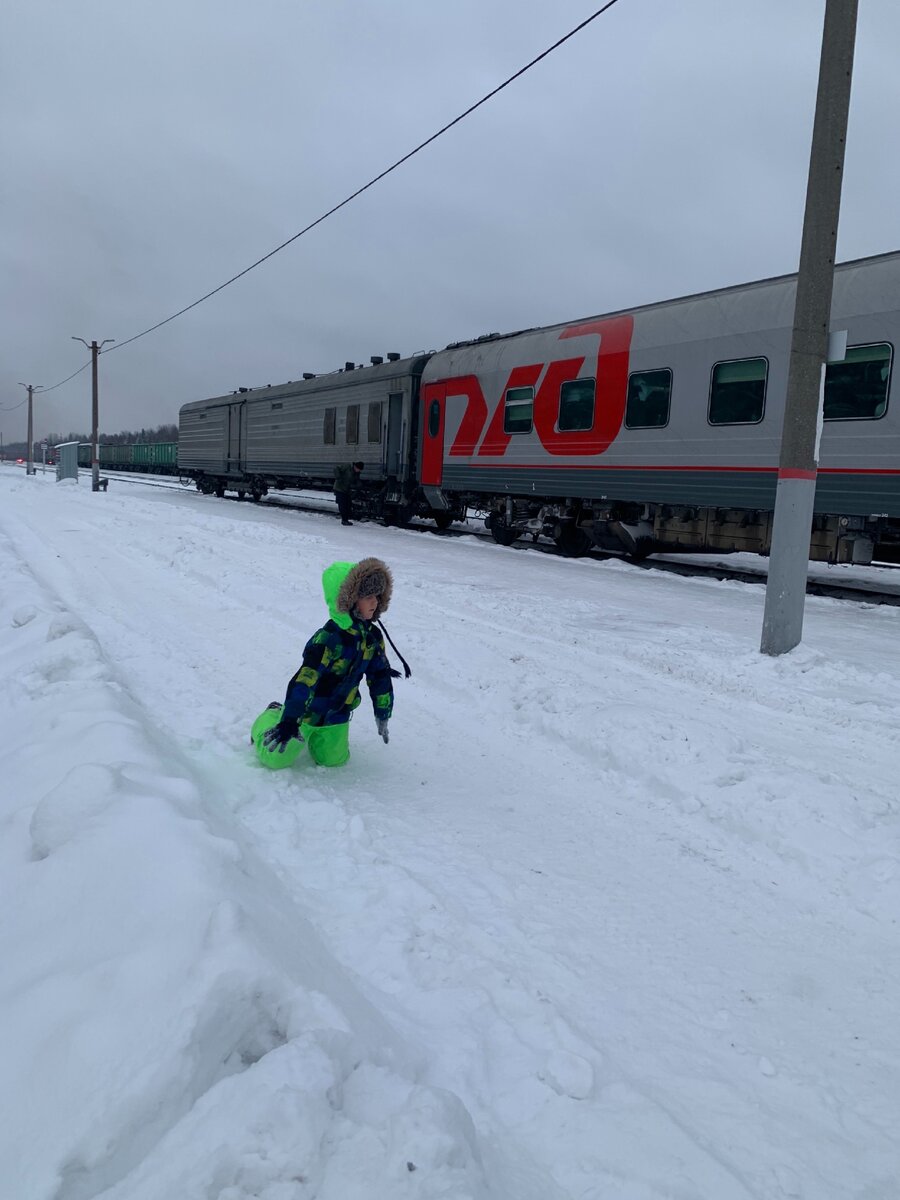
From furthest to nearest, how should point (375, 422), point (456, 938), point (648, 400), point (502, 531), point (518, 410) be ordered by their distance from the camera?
point (375, 422)
point (502, 531)
point (518, 410)
point (648, 400)
point (456, 938)

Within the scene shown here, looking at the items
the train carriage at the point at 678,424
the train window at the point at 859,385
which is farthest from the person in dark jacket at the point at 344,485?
the train window at the point at 859,385

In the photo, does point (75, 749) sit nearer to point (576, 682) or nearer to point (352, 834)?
point (352, 834)

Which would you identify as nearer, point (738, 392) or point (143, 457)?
point (738, 392)

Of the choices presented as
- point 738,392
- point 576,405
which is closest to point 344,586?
point 738,392

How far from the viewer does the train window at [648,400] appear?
12.0 metres

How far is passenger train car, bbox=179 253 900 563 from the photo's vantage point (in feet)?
31.9

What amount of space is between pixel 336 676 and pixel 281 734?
0.38 meters

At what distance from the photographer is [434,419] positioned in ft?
57.9

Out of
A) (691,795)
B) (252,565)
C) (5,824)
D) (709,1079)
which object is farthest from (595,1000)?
(252,565)

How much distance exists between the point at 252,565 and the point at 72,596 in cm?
248

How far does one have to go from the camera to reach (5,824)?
10.2 feet

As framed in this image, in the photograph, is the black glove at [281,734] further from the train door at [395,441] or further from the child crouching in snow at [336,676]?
the train door at [395,441]

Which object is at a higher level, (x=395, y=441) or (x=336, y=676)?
(x=395, y=441)

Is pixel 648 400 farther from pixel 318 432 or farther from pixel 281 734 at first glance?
pixel 318 432
